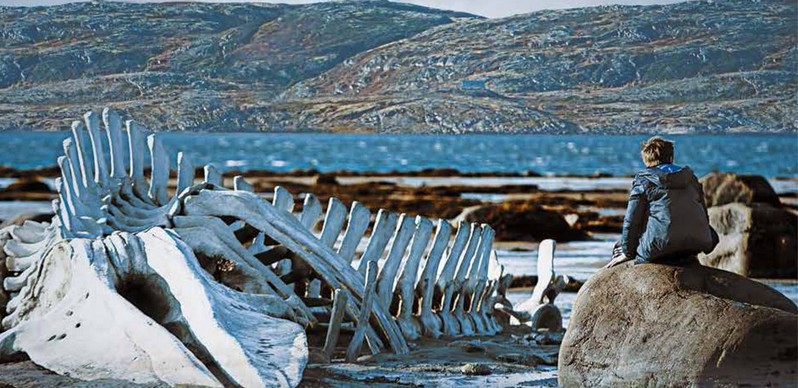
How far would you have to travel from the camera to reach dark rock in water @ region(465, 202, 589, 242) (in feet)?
64.4

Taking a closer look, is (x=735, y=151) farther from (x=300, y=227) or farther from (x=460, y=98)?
A: (x=300, y=227)

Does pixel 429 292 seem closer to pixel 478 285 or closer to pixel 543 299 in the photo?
pixel 478 285

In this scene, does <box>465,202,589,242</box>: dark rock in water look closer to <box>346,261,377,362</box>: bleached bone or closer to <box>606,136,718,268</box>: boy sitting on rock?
<box>346,261,377,362</box>: bleached bone

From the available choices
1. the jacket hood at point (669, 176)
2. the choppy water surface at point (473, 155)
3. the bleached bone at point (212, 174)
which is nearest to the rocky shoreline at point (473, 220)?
the jacket hood at point (669, 176)

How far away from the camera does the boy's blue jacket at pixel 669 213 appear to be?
5637 mm

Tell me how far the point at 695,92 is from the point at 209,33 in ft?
50.3

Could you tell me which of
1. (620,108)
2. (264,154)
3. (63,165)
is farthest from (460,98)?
(264,154)

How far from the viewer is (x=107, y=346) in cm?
491

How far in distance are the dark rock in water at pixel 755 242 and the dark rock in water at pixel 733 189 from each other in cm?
362

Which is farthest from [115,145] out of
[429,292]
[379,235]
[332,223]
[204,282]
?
[204,282]

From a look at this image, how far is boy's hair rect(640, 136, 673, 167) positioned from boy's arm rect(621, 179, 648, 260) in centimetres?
13

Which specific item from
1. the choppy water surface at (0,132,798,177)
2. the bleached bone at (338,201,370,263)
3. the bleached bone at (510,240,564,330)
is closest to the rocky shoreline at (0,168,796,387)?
the bleached bone at (510,240,564,330)

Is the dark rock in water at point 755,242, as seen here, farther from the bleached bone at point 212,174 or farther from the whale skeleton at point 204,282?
the bleached bone at point 212,174

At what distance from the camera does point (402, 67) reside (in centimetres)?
2572
